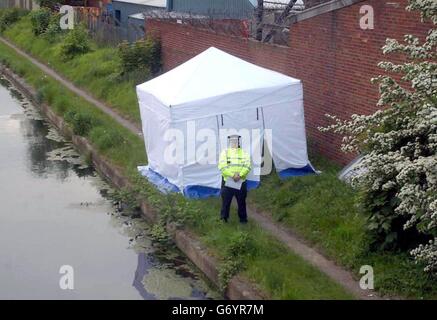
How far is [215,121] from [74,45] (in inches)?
661

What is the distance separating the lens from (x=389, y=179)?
921 cm

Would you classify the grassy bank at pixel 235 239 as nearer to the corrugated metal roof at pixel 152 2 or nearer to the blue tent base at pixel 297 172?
the blue tent base at pixel 297 172

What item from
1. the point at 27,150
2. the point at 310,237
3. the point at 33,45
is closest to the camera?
the point at 310,237

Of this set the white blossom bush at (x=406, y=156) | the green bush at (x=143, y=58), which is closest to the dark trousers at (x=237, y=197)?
the white blossom bush at (x=406, y=156)

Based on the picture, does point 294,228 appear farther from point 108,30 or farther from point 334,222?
point 108,30

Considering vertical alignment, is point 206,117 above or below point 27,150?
above

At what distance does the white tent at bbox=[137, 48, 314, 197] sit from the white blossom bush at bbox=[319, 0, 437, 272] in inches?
132

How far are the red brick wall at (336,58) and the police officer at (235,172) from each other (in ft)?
8.82

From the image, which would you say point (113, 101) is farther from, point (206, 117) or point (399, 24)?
point (399, 24)

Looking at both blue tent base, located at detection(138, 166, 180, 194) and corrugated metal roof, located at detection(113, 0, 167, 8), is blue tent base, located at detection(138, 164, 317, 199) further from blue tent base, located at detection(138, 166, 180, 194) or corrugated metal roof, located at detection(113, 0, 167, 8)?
corrugated metal roof, located at detection(113, 0, 167, 8)

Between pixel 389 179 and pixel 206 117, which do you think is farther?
pixel 206 117

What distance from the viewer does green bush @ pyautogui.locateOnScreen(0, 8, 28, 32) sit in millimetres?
41759
